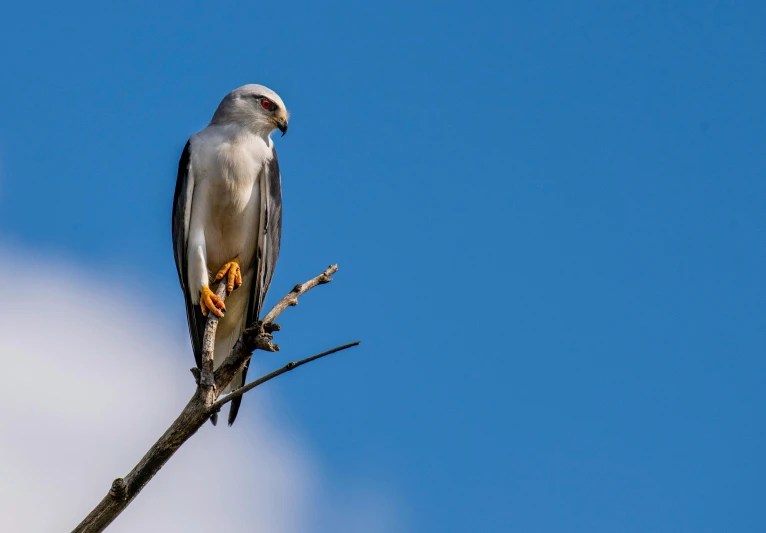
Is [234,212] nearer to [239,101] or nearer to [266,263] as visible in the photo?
[266,263]

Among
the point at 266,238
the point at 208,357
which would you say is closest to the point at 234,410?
the point at 266,238

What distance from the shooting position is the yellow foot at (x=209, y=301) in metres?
7.89

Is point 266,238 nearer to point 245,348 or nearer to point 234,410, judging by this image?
point 234,410

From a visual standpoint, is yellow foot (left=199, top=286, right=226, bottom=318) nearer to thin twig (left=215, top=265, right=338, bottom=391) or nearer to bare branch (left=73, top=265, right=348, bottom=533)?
bare branch (left=73, top=265, right=348, bottom=533)

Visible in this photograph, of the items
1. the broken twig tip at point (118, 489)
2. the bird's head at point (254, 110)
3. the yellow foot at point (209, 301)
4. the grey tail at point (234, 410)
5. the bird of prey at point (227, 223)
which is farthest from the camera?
the bird's head at point (254, 110)

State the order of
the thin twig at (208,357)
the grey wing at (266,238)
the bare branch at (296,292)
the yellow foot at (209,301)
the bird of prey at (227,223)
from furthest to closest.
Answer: the grey wing at (266,238), the bird of prey at (227,223), the yellow foot at (209,301), the bare branch at (296,292), the thin twig at (208,357)

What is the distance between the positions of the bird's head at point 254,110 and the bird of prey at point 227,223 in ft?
0.46

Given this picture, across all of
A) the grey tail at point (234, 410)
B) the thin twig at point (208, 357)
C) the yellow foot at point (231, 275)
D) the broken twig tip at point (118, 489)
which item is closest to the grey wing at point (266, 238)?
the yellow foot at point (231, 275)

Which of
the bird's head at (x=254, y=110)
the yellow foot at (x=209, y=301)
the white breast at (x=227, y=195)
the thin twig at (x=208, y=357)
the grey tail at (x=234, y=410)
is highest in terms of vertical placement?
the bird's head at (x=254, y=110)

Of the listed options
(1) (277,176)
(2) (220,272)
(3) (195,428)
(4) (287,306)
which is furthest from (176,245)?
(3) (195,428)

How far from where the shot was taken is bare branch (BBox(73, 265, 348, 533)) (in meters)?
4.53

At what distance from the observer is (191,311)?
27.7 ft

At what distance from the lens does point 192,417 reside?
5188 millimetres

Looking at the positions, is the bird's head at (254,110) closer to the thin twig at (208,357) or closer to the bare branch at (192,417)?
the thin twig at (208,357)
